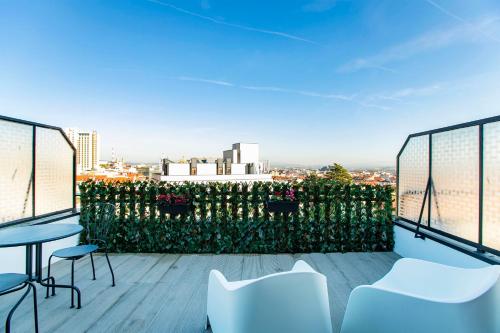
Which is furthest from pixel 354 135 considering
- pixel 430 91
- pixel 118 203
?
pixel 118 203

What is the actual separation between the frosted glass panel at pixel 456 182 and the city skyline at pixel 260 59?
10.8 inches

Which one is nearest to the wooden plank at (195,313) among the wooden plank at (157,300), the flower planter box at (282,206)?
the wooden plank at (157,300)

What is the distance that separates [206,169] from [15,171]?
1048 inches

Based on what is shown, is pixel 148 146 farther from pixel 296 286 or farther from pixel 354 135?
pixel 296 286

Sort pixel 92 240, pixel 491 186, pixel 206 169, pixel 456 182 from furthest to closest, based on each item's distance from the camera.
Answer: pixel 206 169 → pixel 92 240 → pixel 456 182 → pixel 491 186

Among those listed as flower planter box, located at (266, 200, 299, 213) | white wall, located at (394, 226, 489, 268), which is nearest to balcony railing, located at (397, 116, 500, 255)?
white wall, located at (394, 226, 489, 268)

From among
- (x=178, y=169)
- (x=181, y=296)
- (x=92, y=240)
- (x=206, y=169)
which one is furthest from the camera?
(x=206, y=169)

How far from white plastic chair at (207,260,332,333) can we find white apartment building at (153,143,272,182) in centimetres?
2354

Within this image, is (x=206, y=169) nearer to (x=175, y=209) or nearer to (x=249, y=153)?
(x=249, y=153)

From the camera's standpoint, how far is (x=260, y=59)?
35.7ft

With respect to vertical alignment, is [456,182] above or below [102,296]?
above

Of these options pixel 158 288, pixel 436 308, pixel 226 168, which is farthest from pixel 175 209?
pixel 226 168

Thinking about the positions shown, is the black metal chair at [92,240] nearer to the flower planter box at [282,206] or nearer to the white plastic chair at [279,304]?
the white plastic chair at [279,304]

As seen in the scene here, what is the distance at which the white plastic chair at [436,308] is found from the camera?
1444 mm
